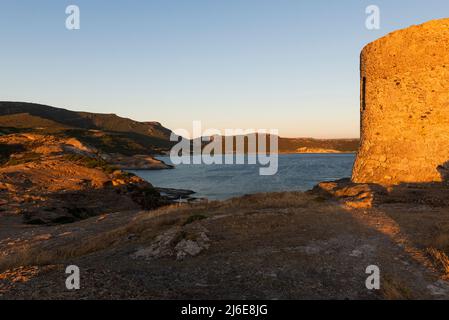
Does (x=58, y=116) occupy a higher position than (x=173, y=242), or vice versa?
(x=58, y=116)

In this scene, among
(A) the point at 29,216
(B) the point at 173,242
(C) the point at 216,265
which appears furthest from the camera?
(A) the point at 29,216

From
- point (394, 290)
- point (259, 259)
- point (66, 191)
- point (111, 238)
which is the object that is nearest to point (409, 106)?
point (259, 259)

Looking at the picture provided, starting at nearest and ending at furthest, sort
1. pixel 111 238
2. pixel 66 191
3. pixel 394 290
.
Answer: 1. pixel 394 290
2. pixel 111 238
3. pixel 66 191

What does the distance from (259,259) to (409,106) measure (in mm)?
13605

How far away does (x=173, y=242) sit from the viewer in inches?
383

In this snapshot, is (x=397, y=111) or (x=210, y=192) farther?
(x=210, y=192)

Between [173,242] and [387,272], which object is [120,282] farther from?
[387,272]

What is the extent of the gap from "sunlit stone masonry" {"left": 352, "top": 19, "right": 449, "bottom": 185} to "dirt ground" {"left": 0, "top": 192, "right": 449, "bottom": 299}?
387cm

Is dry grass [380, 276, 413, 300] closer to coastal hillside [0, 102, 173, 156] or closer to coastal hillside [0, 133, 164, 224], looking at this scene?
coastal hillside [0, 133, 164, 224]

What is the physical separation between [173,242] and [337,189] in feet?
39.9

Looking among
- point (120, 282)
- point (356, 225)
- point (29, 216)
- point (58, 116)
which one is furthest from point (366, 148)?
point (58, 116)

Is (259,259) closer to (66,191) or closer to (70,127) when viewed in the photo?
(66,191)

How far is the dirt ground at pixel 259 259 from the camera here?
21.2 feet

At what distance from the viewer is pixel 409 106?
17266 millimetres
